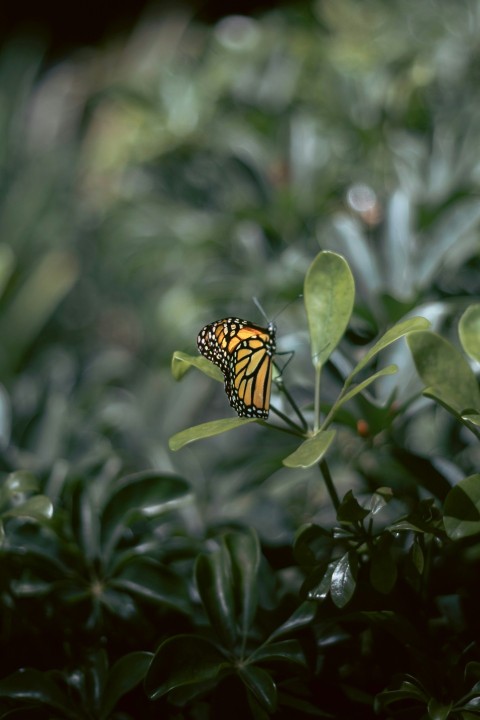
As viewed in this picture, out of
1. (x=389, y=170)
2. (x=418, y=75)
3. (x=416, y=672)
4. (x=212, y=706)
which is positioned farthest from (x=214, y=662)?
(x=418, y=75)

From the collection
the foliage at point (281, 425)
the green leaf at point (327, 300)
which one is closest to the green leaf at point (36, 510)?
the foliage at point (281, 425)

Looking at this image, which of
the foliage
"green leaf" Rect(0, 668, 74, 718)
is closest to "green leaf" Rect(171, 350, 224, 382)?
the foliage

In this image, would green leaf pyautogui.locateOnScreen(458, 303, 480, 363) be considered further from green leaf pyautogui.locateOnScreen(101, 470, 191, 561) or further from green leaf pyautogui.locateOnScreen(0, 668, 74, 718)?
green leaf pyautogui.locateOnScreen(0, 668, 74, 718)

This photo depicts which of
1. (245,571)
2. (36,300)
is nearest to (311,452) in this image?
(245,571)

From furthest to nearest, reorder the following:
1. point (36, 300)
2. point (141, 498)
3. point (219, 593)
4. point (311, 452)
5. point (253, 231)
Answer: point (36, 300) → point (253, 231) → point (141, 498) → point (219, 593) → point (311, 452)

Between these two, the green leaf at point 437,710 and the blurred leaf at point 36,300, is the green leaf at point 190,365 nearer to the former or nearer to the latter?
the green leaf at point 437,710

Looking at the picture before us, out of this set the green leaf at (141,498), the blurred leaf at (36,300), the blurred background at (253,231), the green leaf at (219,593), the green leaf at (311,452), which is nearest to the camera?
the green leaf at (311,452)

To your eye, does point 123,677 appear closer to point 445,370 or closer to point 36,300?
point 445,370
